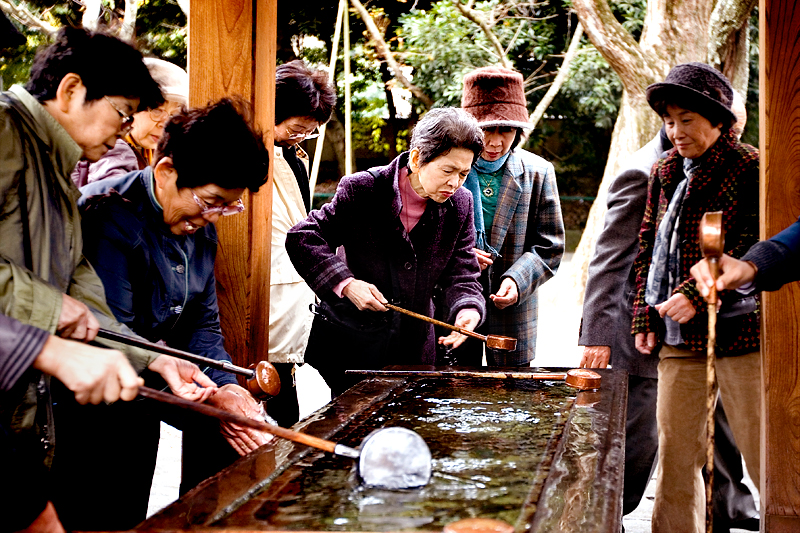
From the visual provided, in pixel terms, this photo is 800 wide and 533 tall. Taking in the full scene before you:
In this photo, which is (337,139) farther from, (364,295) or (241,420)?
(241,420)

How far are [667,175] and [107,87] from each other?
231cm

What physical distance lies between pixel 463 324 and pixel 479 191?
798mm

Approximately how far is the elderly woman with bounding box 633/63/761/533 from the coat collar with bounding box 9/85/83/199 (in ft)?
7.31

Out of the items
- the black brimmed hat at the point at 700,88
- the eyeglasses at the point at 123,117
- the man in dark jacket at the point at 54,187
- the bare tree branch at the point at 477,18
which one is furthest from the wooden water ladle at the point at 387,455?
the bare tree branch at the point at 477,18

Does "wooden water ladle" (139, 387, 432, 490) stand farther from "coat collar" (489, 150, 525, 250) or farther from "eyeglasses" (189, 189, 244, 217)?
"coat collar" (489, 150, 525, 250)

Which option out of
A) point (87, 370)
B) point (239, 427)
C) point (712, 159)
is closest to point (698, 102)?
point (712, 159)

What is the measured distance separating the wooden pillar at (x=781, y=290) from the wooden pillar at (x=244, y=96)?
202 cm

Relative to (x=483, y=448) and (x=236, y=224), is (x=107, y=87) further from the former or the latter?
(x=483, y=448)

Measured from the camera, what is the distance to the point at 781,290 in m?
3.07

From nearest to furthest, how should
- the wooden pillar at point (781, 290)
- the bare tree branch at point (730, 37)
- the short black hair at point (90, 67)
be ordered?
the short black hair at point (90, 67) < the wooden pillar at point (781, 290) < the bare tree branch at point (730, 37)

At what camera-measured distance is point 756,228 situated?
3.25 m

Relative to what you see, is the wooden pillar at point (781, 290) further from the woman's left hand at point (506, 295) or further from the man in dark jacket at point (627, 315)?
the woman's left hand at point (506, 295)

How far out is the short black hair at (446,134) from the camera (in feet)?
11.2

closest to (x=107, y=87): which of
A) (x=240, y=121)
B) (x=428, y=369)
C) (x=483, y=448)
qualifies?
(x=240, y=121)
